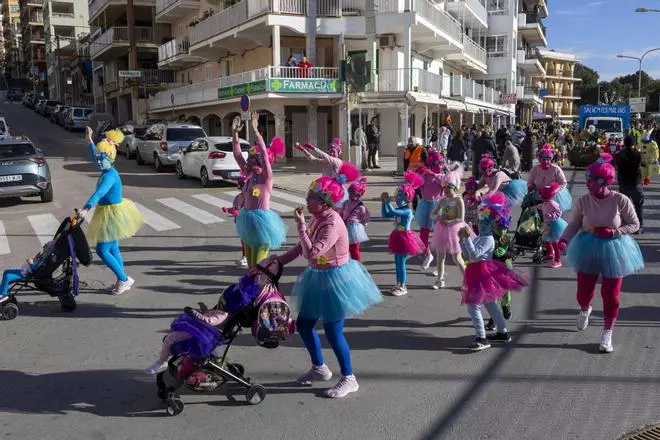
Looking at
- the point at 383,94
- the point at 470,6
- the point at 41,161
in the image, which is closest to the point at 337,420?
the point at 41,161

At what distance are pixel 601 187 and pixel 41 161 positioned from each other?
14.6m

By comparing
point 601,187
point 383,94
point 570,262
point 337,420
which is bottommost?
point 337,420

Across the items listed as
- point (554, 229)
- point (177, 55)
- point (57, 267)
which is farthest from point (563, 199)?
point (177, 55)

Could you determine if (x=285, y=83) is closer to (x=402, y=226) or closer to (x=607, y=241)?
(x=402, y=226)

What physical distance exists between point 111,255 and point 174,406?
3.78 m

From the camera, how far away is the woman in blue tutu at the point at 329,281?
4.72 metres

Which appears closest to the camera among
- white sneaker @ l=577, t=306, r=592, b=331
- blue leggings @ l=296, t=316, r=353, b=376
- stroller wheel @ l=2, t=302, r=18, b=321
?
blue leggings @ l=296, t=316, r=353, b=376

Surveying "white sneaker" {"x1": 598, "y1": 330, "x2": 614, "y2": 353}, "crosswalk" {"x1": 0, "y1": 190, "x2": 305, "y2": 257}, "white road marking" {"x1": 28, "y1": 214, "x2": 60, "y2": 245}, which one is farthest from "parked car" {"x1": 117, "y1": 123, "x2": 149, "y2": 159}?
"white sneaker" {"x1": 598, "y1": 330, "x2": 614, "y2": 353}

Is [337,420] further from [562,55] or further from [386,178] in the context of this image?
[562,55]

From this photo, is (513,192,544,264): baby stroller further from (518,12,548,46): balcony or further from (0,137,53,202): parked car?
(518,12,548,46): balcony

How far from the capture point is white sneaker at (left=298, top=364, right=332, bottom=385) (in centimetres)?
514

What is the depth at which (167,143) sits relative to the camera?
23359 millimetres

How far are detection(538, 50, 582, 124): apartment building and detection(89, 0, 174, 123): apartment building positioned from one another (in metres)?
74.3

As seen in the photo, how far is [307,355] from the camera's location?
19.1 ft
